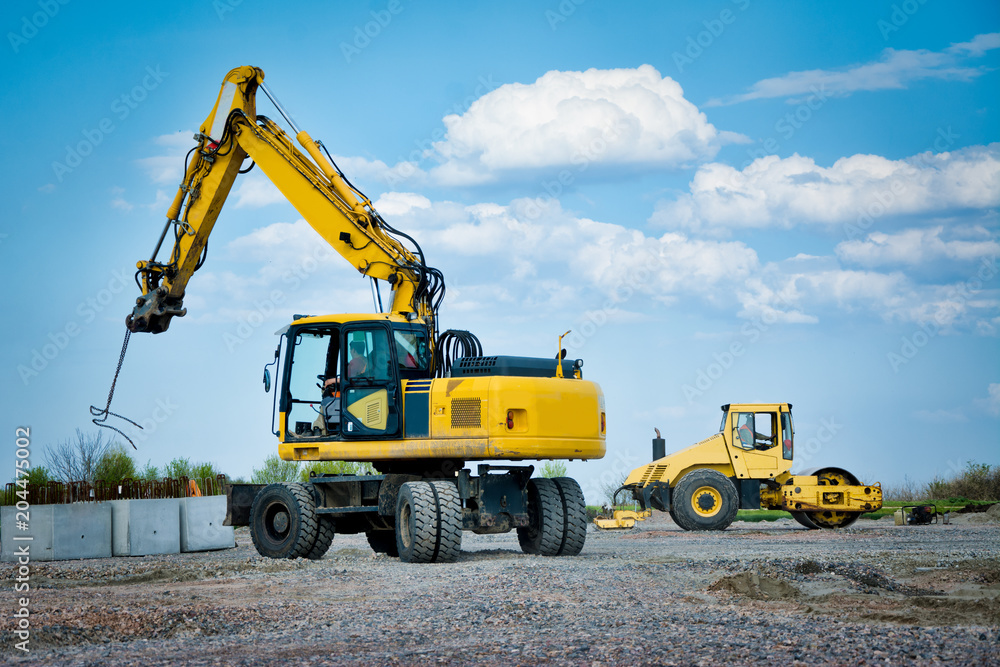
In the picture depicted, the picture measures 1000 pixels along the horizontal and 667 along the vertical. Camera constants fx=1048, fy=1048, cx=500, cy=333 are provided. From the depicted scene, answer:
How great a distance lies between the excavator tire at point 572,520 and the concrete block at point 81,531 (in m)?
8.57

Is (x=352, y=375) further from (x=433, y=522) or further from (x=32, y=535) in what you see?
(x=32, y=535)

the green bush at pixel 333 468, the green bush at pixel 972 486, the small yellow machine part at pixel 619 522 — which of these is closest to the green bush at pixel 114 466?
the green bush at pixel 333 468

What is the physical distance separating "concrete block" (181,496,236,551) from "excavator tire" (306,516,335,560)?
4.68 meters

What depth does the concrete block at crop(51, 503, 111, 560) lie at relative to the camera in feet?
59.8

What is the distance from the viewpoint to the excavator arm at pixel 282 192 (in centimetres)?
1602

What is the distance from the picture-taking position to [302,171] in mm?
16469

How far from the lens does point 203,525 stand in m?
19.7

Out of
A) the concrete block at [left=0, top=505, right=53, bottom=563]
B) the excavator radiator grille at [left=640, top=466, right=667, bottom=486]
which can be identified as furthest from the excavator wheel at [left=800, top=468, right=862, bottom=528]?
the concrete block at [left=0, top=505, right=53, bottom=563]

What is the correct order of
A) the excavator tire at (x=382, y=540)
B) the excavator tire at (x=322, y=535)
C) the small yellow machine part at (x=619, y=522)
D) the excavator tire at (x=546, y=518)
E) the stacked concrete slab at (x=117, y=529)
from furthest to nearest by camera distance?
the small yellow machine part at (x=619, y=522)
the stacked concrete slab at (x=117, y=529)
the excavator tire at (x=382, y=540)
the excavator tire at (x=322, y=535)
the excavator tire at (x=546, y=518)

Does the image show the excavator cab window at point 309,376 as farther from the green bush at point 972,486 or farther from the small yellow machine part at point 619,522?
the green bush at point 972,486

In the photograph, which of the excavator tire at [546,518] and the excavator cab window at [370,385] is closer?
the excavator cab window at [370,385]

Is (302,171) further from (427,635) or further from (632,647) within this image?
(632,647)

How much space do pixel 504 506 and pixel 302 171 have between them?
6.15 metres

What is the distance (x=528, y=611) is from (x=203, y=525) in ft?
39.2
